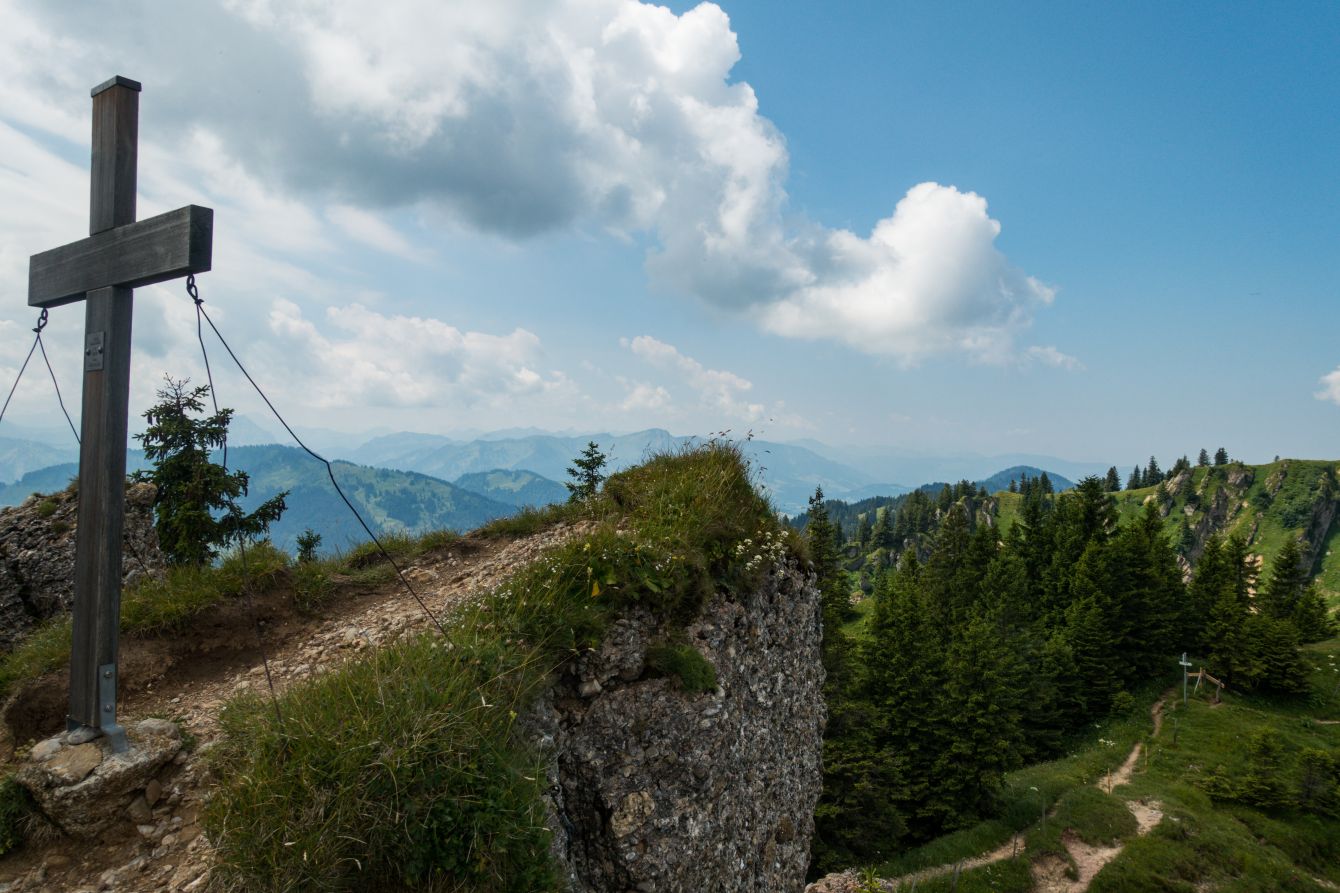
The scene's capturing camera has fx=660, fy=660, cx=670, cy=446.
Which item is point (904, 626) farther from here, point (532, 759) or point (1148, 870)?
point (532, 759)

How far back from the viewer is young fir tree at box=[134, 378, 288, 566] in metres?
23.9

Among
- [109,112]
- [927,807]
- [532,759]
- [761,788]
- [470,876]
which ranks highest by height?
[109,112]

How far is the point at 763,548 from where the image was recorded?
11031 millimetres

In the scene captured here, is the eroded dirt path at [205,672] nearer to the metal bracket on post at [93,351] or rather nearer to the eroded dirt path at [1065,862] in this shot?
the metal bracket on post at [93,351]

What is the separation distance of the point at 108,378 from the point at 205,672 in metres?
4.58

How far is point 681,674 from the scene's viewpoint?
8.99 m

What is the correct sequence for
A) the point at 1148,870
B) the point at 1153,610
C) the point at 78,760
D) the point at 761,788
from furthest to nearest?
the point at 1153,610
the point at 1148,870
the point at 761,788
the point at 78,760

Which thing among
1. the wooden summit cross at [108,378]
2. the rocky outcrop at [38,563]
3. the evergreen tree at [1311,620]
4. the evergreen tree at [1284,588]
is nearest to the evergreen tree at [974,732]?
the rocky outcrop at [38,563]

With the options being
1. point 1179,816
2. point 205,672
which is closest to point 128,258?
point 205,672

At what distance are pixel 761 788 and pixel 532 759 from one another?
16.4 feet

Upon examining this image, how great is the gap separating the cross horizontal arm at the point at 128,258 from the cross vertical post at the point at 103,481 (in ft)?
1.07

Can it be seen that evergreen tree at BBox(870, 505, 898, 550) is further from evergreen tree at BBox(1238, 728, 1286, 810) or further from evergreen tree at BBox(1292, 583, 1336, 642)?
evergreen tree at BBox(1238, 728, 1286, 810)

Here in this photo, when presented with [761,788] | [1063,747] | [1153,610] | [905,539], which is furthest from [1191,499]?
[761,788]

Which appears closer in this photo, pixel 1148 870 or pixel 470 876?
pixel 470 876
